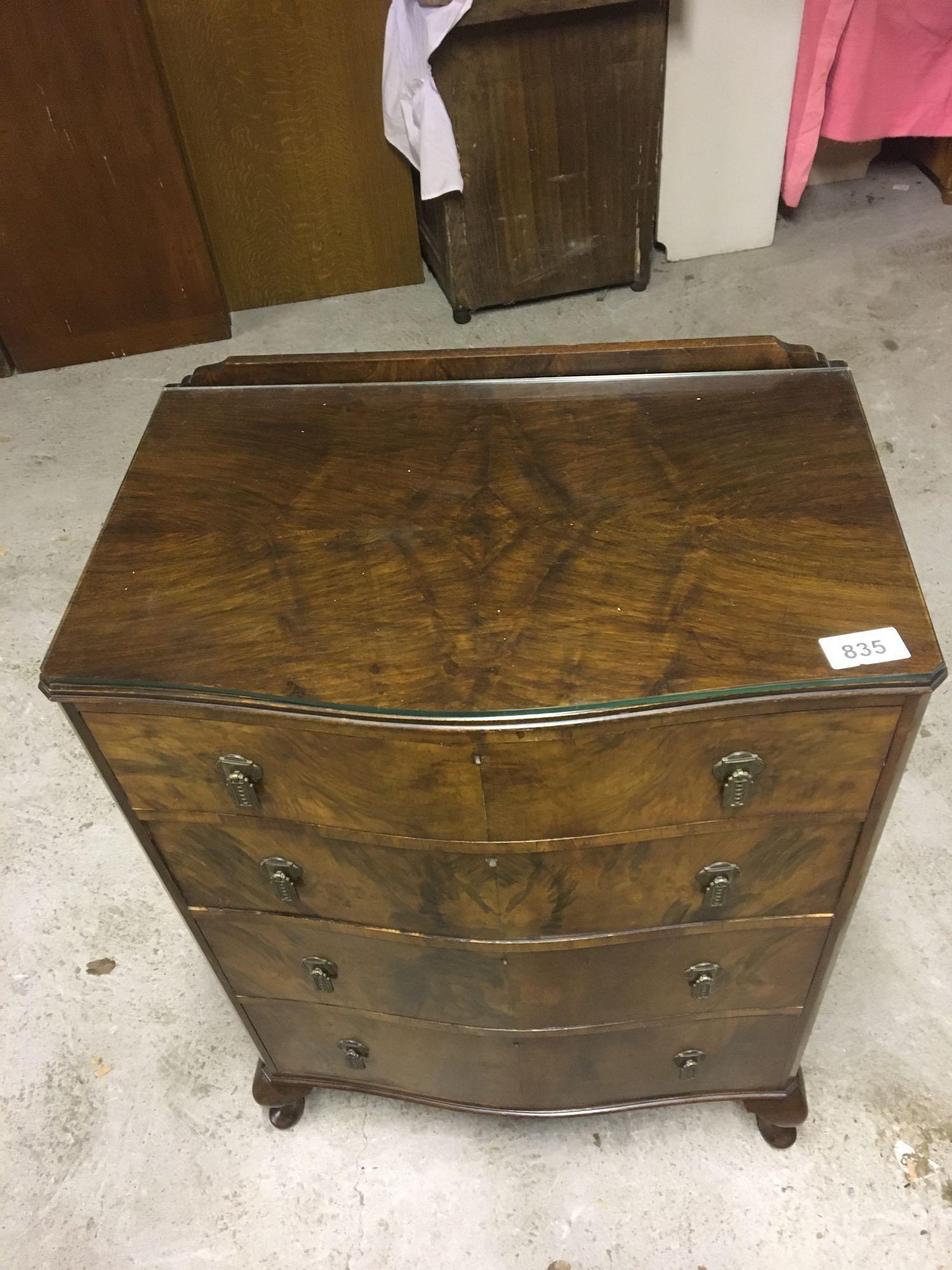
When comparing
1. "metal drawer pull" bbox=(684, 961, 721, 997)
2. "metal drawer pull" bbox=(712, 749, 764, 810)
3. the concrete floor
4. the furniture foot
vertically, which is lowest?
the concrete floor

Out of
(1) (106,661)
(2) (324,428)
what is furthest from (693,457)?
(1) (106,661)

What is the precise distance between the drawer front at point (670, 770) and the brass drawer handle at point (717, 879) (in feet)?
0.23

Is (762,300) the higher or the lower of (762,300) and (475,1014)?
the lower

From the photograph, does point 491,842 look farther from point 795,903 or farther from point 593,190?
point 593,190

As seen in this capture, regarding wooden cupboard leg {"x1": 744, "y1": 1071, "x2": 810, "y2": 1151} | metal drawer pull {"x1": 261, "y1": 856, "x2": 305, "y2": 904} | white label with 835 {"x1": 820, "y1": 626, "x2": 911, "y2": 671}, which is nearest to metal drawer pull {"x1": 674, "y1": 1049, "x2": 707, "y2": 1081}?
wooden cupboard leg {"x1": 744, "y1": 1071, "x2": 810, "y2": 1151}

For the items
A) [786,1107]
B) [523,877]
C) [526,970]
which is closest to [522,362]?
[523,877]

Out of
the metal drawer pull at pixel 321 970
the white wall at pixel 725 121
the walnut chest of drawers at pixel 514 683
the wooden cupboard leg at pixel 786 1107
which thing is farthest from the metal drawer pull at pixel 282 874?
the white wall at pixel 725 121

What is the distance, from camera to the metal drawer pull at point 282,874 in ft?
3.40

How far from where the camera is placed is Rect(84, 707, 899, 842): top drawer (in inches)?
33.8

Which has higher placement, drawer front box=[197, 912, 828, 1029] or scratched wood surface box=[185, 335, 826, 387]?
scratched wood surface box=[185, 335, 826, 387]

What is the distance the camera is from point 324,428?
3.67 feet

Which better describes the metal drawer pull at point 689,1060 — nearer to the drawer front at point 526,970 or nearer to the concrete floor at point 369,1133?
the drawer front at point 526,970

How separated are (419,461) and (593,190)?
175cm

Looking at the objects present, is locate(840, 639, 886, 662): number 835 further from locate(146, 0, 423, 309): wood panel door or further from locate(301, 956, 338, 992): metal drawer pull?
locate(146, 0, 423, 309): wood panel door
